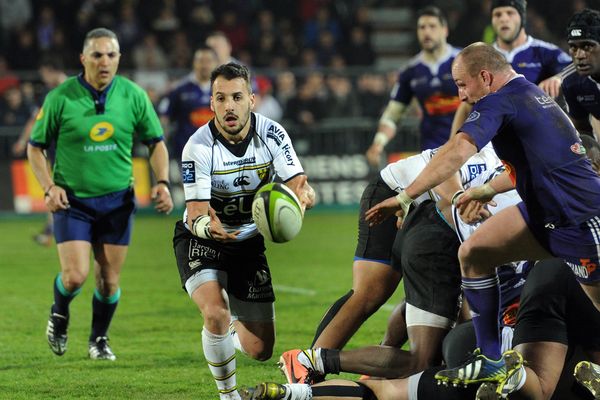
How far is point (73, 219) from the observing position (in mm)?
8438

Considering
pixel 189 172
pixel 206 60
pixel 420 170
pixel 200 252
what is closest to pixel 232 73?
pixel 189 172

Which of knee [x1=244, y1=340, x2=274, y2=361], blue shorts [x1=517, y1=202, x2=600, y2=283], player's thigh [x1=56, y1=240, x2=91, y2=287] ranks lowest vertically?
knee [x1=244, y1=340, x2=274, y2=361]

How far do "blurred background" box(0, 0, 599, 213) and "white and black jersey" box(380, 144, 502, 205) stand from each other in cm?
1199

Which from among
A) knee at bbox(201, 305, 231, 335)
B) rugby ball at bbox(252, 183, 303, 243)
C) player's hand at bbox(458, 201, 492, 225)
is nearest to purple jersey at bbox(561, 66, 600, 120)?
player's hand at bbox(458, 201, 492, 225)

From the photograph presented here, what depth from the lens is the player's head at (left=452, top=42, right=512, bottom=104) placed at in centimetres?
627

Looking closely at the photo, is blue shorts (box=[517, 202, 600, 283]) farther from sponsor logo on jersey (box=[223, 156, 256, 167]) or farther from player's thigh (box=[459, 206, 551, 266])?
sponsor logo on jersey (box=[223, 156, 256, 167])

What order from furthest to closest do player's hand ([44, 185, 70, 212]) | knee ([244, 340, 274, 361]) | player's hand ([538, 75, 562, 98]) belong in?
player's hand ([538, 75, 562, 98]), player's hand ([44, 185, 70, 212]), knee ([244, 340, 274, 361])

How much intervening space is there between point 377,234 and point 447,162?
131 centimetres

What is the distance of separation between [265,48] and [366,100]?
2.62 meters

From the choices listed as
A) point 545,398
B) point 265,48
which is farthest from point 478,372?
point 265,48

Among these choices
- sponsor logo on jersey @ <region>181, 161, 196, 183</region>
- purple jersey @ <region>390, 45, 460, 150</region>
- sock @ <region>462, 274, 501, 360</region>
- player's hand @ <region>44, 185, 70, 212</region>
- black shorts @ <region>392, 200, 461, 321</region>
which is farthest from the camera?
purple jersey @ <region>390, 45, 460, 150</region>

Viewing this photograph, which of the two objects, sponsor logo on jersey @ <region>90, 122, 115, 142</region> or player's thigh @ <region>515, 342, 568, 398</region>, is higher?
sponsor logo on jersey @ <region>90, 122, 115, 142</region>

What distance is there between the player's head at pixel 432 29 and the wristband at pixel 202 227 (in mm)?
5398

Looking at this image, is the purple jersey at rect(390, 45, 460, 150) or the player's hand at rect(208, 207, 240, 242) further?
the purple jersey at rect(390, 45, 460, 150)
